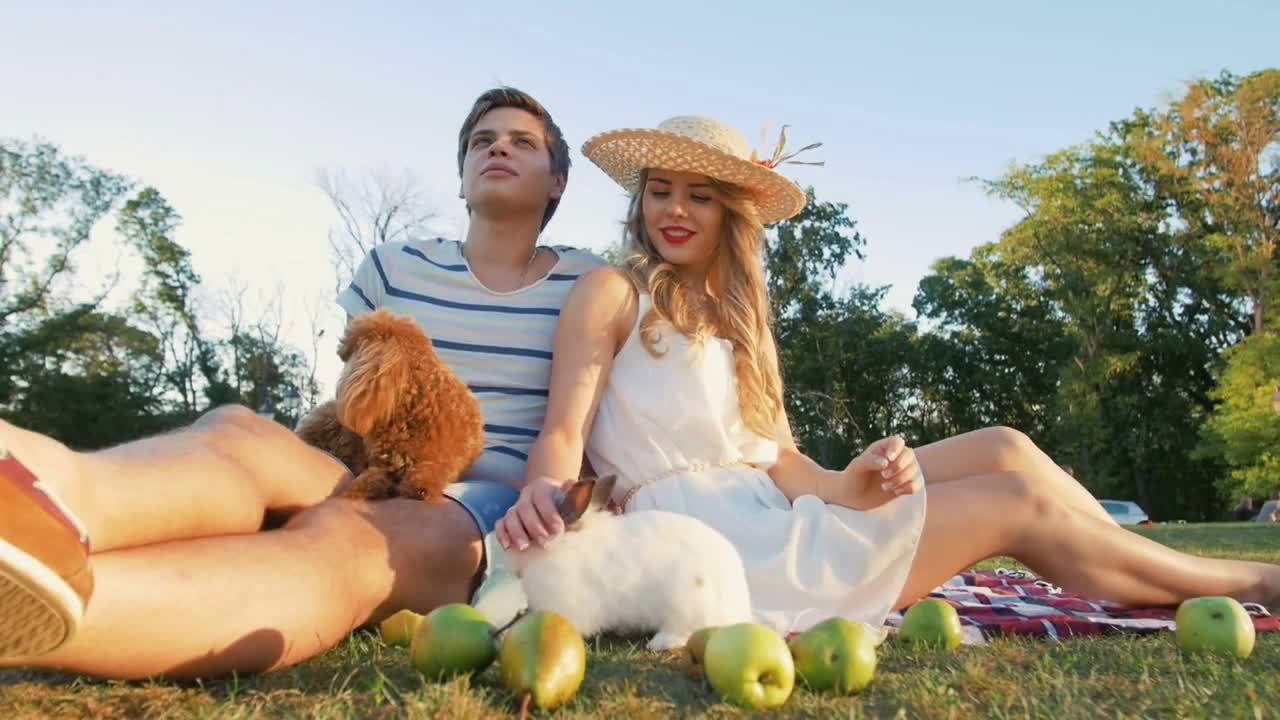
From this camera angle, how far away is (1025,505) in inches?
123

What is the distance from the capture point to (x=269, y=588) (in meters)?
2.17

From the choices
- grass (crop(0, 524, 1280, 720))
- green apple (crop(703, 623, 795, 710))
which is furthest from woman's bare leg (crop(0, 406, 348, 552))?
green apple (crop(703, 623, 795, 710))

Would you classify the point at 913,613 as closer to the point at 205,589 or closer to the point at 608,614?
the point at 608,614

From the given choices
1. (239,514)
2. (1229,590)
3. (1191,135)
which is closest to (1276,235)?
(1191,135)

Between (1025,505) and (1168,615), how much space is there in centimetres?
58

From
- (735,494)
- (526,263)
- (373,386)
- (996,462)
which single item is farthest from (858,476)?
(526,263)

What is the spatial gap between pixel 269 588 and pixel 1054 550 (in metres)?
2.31

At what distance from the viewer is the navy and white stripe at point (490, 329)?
11.3 feet

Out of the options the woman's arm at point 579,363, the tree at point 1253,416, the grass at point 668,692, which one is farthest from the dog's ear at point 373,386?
the tree at point 1253,416

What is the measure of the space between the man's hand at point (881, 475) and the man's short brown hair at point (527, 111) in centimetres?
167

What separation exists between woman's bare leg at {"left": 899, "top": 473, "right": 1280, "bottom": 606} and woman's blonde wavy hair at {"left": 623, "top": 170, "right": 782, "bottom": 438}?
693mm

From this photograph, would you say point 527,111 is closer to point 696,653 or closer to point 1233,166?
point 696,653

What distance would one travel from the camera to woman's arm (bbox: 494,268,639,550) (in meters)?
3.06

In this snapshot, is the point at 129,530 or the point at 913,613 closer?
the point at 129,530
